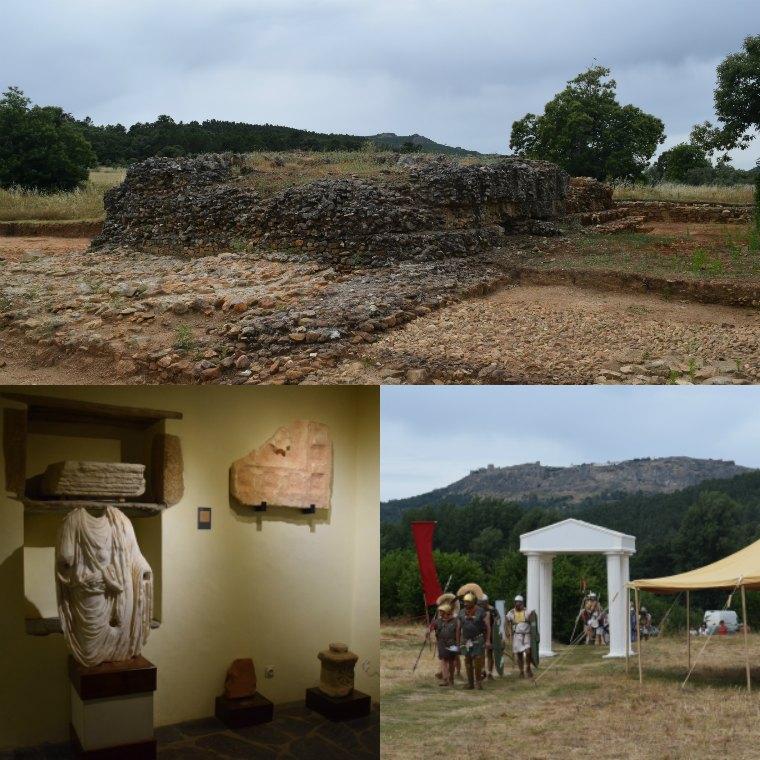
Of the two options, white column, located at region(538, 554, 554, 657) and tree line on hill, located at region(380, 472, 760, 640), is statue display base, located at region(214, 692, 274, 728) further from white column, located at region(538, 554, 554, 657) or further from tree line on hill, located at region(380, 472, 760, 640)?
white column, located at region(538, 554, 554, 657)

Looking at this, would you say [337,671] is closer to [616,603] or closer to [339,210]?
[616,603]

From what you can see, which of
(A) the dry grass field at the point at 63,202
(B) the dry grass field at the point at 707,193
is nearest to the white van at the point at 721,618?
(B) the dry grass field at the point at 707,193

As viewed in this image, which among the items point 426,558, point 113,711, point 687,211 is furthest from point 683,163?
point 113,711

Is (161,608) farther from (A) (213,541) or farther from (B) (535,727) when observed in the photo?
(B) (535,727)

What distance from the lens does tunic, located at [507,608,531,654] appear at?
4156 millimetres

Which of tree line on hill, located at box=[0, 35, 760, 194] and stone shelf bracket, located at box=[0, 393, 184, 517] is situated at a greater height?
tree line on hill, located at box=[0, 35, 760, 194]

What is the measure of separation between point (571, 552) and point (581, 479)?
0.37m

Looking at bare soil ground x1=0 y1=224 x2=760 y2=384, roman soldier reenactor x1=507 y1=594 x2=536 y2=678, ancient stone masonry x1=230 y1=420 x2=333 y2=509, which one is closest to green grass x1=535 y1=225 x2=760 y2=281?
bare soil ground x1=0 y1=224 x2=760 y2=384

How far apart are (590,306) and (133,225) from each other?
6.59 meters

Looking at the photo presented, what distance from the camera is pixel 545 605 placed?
4.26 meters

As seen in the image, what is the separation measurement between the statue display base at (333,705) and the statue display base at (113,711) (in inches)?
28.5

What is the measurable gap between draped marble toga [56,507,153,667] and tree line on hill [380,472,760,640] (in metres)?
1.10

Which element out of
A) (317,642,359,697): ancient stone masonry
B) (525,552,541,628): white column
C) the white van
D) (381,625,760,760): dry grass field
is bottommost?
(381,625,760,760): dry grass field

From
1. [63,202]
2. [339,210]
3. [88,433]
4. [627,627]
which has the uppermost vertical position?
[63,202]
